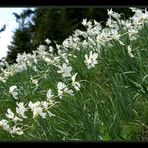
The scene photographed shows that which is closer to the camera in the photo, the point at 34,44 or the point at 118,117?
the point at 118,117

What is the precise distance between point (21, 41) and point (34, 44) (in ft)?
3.96

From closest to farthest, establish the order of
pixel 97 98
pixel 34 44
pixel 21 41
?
pixel 97 98 → pixel 34 44 → pixel 21 41

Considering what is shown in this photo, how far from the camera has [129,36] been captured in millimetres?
3168

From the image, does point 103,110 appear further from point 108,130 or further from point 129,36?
point 129,36

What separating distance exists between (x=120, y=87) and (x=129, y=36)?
0.98 meters

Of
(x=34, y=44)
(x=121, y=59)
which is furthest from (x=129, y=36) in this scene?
(x=34, y=44)

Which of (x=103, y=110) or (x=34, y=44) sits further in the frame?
(x=34, y=44)

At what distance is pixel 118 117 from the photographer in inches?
82.5

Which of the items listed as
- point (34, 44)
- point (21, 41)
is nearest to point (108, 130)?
point (34, 44)

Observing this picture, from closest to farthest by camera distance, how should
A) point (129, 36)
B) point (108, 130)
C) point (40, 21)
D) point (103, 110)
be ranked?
1. point (108, 130)
2. point (103, 110)
3. point (129, 36)
4. point (40, 21)
